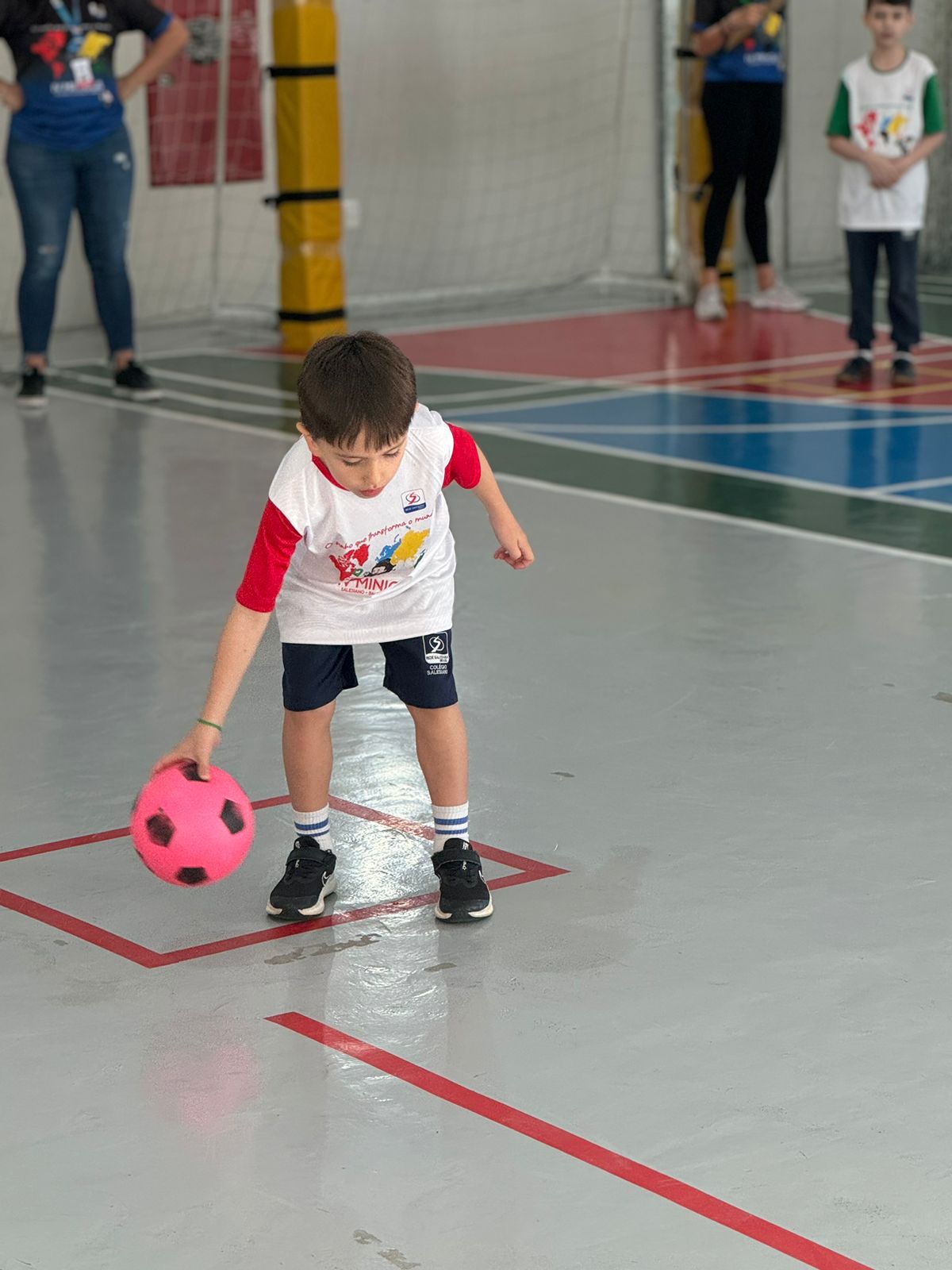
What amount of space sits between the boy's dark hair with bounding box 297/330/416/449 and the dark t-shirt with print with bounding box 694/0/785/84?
819cm

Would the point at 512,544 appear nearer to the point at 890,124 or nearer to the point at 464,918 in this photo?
the point at 464,918

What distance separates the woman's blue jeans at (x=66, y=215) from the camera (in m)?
7.91

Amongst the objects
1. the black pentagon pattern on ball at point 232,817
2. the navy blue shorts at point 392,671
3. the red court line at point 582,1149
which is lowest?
the red court line at point 582,1149

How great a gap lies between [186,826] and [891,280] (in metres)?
6.22

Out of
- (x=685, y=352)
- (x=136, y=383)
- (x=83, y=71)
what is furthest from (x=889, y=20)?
(x=136, y=383)

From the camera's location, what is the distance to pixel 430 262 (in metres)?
12.3

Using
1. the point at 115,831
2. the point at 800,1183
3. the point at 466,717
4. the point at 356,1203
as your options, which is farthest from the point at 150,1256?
the point at 466,717

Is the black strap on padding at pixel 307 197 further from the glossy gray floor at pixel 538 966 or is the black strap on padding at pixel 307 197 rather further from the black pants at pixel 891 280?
the glossy gray floor at pixel 538 966

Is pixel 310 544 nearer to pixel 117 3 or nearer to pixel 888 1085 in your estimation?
pixel 888 1085

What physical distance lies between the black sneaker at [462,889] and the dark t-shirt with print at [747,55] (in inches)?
320

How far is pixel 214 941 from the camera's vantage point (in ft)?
9.70

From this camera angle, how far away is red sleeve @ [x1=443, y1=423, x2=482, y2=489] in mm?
2980

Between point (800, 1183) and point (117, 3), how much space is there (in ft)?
21.8

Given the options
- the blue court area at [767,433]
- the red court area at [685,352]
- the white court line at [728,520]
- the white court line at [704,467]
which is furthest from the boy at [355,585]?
the red court area at [685,352]
